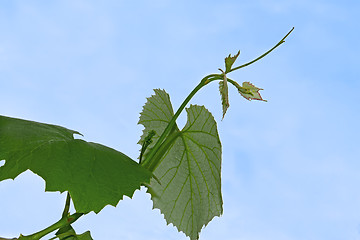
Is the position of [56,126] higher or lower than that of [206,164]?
lower

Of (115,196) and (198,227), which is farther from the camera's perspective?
(198,227)

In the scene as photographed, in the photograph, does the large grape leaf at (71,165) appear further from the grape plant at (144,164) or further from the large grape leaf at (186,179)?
the large grape leaf at (186,179)

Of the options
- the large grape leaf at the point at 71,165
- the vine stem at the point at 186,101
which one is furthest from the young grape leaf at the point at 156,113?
the large grape leaf at the point at 71,165

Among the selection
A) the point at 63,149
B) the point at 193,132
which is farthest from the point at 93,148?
the point at 193,132

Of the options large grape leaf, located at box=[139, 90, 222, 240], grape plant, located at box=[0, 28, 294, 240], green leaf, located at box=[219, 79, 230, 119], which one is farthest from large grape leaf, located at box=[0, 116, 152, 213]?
large grape leaf, located at box=[139, 90, 222, 240]

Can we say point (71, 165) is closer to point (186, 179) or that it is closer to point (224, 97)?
point (224, 97)

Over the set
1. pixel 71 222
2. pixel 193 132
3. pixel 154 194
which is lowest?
pixel 71 222

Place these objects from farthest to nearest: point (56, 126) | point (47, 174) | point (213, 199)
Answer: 1. point (213, 199)
2. point (56, 126)
3. point (47, 174)

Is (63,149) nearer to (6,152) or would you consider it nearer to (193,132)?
(6,152)
